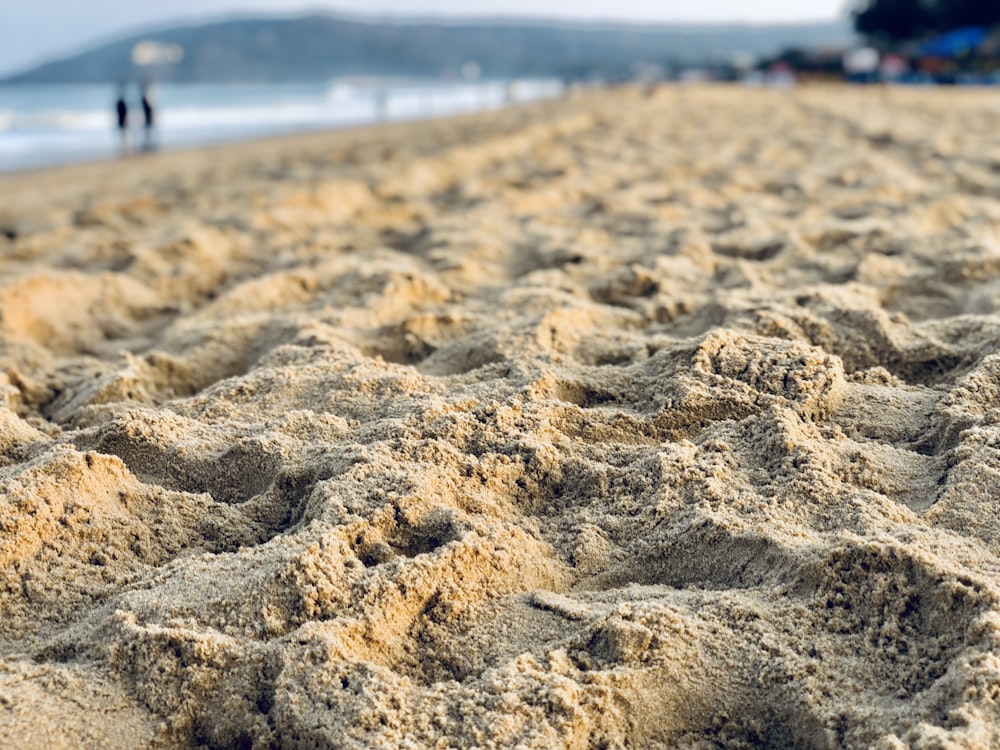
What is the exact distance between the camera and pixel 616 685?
1174 mm

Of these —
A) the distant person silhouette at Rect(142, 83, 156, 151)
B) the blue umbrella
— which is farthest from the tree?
the distant person silhouette at Rect(142, 83, 156, 151)

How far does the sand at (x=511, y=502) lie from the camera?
1.16m

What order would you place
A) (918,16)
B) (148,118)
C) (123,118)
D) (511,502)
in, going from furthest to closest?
(918,16), (148,118), (123,118), (511,502)

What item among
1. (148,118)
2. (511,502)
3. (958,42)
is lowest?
(511,502)

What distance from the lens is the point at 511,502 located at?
161cm

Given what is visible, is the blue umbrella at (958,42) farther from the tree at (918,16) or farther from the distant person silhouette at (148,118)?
the distant person silhouette at (148,118)

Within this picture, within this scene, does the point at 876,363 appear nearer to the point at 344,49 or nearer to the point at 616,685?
the point at 616,685

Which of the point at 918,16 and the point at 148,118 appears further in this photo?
the point at 918,16

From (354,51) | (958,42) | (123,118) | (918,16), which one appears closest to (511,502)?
(123,118)

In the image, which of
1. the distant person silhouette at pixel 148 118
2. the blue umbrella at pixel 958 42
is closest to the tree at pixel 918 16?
the blue umbrella at pixel 958 42

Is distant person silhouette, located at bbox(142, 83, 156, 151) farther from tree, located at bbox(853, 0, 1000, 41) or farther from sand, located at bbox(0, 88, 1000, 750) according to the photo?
tree, located at bbox(853, 0, 1000, 41)

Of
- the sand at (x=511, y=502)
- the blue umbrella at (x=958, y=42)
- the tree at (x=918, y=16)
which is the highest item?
the tree at (x=918, y=16)

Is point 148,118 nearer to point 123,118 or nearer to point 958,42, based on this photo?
point 123,118

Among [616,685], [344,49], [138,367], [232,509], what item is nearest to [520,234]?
[138,367]
